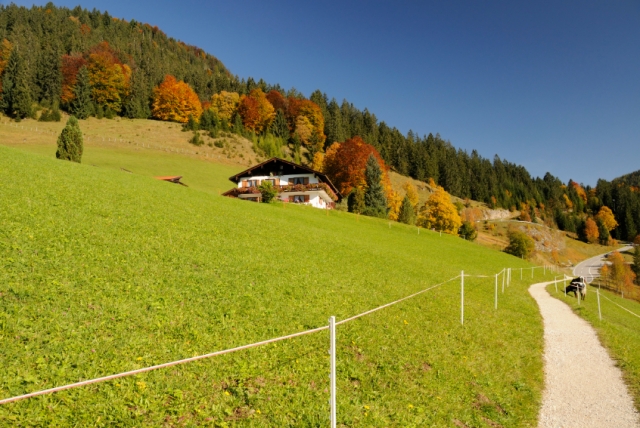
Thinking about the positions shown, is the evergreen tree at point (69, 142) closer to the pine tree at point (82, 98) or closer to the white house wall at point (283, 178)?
the white house wall at point (283, 178)

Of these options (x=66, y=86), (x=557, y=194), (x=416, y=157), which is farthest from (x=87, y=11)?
(x=557, y=194)

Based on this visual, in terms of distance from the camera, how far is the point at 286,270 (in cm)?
1433

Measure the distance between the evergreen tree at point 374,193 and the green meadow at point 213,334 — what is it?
4815 cm

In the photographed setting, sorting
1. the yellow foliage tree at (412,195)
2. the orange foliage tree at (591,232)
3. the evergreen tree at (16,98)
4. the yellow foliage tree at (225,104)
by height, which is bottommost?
the orange foliage tree at (591,232)

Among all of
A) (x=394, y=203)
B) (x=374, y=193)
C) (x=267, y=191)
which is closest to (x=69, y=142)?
(x=267, y=191)

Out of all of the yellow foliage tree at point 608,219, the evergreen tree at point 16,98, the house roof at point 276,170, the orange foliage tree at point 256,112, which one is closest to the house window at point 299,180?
the house roof at point 276,170

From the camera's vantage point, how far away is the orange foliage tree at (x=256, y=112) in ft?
401

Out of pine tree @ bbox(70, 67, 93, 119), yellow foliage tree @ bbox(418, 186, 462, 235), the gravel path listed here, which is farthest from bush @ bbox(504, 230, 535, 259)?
pine tree @ bbox(70, 67, 93, 119)

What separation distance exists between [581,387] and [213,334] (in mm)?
9417

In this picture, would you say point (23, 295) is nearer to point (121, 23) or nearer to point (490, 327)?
point (490, 327)

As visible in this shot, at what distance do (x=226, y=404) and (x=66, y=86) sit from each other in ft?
412

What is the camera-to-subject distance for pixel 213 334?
772cm

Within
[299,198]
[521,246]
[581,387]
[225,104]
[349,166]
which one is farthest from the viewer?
[225,104]

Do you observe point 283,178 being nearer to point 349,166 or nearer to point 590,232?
point 349,166
